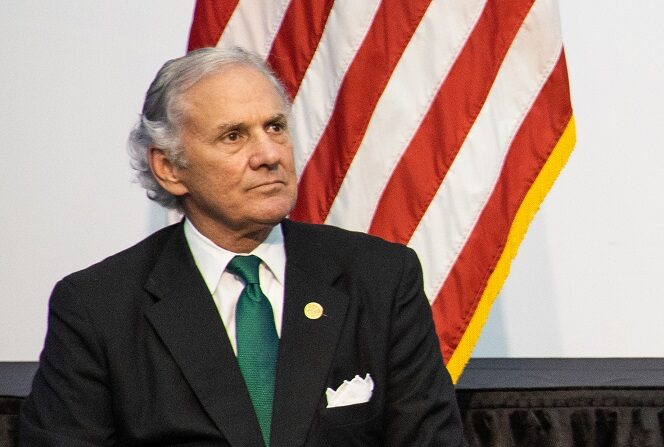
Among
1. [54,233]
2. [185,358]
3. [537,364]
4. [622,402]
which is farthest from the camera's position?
[54,233]

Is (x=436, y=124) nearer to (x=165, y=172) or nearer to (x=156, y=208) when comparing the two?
(x=165, y=172)

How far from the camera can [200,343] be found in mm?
1852

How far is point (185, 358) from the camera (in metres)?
1.84

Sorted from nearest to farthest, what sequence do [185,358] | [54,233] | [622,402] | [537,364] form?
1. [185,358]
2. [622,402]
3. [537,364]
4. [54,233]

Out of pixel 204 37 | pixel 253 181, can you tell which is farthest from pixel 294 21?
pixel 253 181

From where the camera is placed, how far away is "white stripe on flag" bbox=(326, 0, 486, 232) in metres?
2.47

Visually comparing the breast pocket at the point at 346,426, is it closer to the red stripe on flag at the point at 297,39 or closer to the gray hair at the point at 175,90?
the gray hair at the point at 175,90

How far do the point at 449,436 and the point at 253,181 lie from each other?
1.67ft

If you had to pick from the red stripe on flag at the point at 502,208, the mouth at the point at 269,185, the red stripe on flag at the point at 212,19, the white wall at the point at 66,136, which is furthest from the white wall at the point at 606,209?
the mouth at the point at 269,185

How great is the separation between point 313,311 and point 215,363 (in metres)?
0.18

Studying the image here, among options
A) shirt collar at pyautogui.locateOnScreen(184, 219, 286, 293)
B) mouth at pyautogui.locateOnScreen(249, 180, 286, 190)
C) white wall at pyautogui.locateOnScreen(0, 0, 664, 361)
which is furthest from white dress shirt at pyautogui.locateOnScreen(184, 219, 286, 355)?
white wall at pyautogui.locateOnScreen(0, 0, 664, 361)

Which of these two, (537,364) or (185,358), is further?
(537,364)

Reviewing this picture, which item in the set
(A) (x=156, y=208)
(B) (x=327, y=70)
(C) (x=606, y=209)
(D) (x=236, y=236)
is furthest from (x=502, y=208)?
(A) (x=156, y=208)

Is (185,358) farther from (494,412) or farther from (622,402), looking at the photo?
(622,402)
